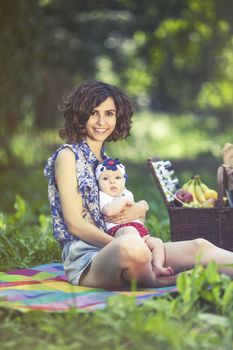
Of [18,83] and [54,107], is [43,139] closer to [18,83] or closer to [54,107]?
[54,107]

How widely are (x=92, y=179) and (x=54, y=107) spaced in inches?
308

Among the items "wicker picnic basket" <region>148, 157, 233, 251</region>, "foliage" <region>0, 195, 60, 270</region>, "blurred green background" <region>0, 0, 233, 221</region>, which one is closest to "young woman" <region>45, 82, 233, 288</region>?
"wicker picnic basket" <region>148, 157, 233, 251</region>

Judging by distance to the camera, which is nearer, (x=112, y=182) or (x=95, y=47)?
(x=112, y=182)

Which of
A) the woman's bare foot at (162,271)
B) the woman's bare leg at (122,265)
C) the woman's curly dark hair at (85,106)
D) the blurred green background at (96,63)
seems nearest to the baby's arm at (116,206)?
the woman's bare leg at (122,265)

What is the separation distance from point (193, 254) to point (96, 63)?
824 cm

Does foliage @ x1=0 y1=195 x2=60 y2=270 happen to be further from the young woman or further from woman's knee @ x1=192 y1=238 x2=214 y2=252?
woman's knee @ x1=192 y1=238 x2=214 y2=252

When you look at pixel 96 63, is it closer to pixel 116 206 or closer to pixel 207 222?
pixel 207 222

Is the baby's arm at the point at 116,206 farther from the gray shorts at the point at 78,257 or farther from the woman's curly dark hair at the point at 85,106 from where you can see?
the woman's curly dark hair at the point at 85,106

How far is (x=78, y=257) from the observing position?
4695 mm

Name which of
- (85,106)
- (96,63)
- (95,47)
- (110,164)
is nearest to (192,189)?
(110,164)

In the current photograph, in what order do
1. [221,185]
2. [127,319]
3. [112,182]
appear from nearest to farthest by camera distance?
[127,319] → [112,182] → [221,185]

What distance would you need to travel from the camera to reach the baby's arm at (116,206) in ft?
15.2

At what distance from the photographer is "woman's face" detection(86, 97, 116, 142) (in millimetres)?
4863

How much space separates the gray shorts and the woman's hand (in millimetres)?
182
